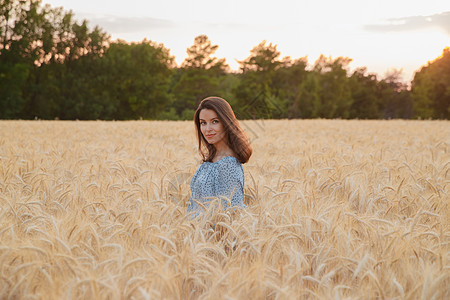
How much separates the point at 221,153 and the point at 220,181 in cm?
37

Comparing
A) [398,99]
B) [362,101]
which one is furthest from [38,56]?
[398,99]

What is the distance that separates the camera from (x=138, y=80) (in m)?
45.5

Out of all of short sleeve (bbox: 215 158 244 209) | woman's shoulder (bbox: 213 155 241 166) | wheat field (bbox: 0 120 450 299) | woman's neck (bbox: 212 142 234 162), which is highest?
woman's neck (bbox: 212 142 234 162)

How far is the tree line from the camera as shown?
37469 mm

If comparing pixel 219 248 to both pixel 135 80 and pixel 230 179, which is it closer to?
pixel 230 179

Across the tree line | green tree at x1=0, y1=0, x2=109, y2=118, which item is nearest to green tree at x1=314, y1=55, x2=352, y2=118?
the tree line

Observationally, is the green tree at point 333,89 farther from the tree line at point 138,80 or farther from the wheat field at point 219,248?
the wheat field at point 219,248

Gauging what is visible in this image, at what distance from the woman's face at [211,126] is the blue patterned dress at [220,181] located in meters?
0.22

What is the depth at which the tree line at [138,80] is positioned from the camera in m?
37.5

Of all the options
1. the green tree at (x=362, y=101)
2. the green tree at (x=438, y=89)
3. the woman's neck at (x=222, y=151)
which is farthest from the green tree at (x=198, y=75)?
the woman's neck at (x=222, y=151)

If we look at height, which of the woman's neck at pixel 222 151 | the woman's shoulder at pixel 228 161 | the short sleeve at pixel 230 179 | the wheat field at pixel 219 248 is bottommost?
the wheat field at pixel 219 248

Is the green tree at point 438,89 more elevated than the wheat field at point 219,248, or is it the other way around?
the green tree at point 438,89

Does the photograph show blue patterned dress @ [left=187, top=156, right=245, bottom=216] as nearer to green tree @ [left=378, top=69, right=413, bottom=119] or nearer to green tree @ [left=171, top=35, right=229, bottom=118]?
green tree @ [left=171, top=35, right=229, bottom=118]

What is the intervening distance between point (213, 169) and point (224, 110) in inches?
20.1
